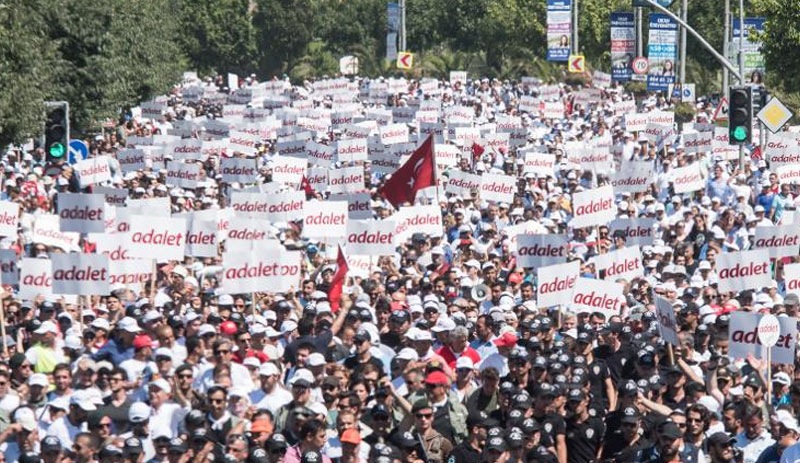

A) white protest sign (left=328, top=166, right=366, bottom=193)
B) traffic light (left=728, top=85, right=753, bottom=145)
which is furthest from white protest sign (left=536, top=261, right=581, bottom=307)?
white protest sign (left=328, top=166, right=366, bottom=193)

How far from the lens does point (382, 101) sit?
60344mm

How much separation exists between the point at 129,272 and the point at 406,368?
6.24 meters

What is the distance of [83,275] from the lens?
19172 millimetres

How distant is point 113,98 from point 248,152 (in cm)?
927

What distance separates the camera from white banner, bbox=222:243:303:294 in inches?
758

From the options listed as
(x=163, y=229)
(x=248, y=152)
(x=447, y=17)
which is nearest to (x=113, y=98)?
(x=248, y=152)

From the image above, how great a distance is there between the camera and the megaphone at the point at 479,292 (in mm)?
20906

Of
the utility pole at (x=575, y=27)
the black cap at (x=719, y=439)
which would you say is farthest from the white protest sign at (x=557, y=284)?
the utility pole at (x=575, y=27)

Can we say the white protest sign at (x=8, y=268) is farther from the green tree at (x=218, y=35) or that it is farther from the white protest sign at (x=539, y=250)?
the green tree at (x=218, y=35)

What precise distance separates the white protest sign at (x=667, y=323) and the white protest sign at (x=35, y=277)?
6.06 meters

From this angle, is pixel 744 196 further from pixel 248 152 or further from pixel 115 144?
pixel 115 144

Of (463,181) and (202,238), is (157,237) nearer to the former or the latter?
(202,238)

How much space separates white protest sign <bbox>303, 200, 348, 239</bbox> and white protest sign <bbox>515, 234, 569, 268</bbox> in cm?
242

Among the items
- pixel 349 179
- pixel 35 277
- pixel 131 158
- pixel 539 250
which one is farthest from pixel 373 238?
pixel 131 158
